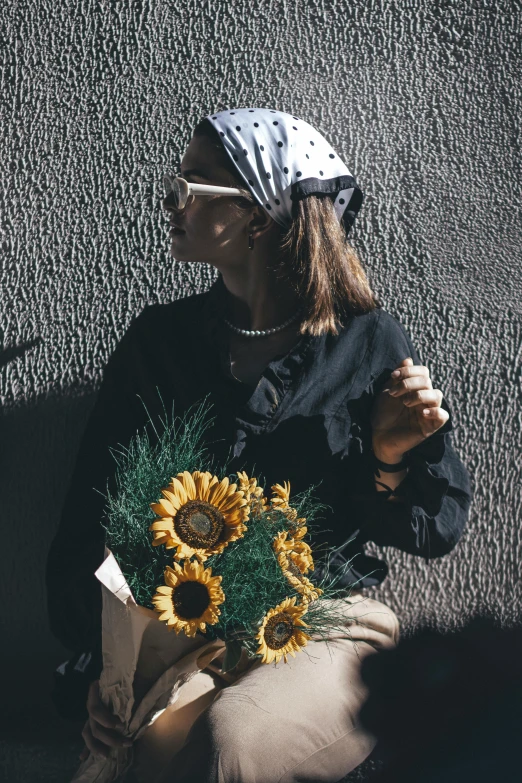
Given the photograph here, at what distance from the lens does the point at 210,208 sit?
5.31 feet

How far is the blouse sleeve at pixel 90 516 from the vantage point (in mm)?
1554

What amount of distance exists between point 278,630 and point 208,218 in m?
0.86

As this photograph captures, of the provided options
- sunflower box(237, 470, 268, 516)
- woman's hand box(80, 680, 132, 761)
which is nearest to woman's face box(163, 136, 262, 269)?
sunflower box(237, 470, 268, 516)

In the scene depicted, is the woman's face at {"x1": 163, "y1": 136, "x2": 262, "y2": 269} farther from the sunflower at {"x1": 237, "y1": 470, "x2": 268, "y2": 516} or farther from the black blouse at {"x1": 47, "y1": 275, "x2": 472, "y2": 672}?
the sunflower at {"x1": 237, "y1": 470, "x2": 268, "y2": 516}

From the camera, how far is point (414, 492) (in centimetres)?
150

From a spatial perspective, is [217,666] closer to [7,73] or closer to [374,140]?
[374,140]

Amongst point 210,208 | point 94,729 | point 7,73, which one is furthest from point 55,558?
point 7,73

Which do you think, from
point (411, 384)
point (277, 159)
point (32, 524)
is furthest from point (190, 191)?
point (32, 524)

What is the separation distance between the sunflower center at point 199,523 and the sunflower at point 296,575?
0.11 metres

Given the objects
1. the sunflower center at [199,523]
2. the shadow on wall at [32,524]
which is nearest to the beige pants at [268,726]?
the sunflower center at [199,523]

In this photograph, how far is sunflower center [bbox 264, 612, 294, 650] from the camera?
1.16 metres

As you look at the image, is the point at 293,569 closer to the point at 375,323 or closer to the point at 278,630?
the point at 278,630

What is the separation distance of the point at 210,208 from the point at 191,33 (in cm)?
65

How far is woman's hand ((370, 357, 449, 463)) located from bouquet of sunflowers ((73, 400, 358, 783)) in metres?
0.27
